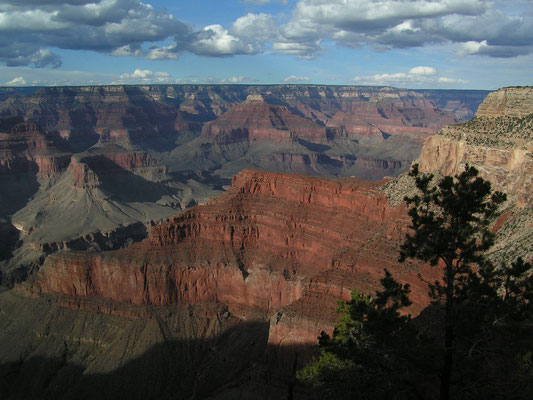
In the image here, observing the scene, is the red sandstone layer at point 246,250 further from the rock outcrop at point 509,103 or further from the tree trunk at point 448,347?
the tree trunk at point 448,347

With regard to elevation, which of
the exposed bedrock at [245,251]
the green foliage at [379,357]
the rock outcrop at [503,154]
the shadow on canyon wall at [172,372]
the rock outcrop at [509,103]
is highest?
the rock outcrop at [509,103]

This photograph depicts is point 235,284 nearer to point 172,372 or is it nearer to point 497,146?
point 172,372

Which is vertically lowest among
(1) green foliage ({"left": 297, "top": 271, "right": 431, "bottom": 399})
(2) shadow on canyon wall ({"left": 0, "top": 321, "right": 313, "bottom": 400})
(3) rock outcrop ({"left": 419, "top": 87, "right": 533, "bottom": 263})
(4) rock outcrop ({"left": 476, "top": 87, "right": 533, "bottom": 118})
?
(2) shadow on canyon wall ({"left": 0, "top": 321, "right": 313, "bottom": 400})

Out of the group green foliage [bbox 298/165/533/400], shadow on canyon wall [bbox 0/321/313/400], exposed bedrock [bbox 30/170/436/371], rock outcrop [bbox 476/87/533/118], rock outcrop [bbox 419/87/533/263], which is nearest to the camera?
green foliage [bbox 298/165/533/400]

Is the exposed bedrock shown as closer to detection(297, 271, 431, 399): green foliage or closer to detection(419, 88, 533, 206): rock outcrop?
detection(419, 88, 533, 206): rock outcrop

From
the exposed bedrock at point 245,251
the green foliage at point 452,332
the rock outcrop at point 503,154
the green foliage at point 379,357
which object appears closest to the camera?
the green foliage at point 452,332

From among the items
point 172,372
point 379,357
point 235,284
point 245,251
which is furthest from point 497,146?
point 172,372

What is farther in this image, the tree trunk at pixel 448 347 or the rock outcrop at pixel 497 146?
the rock outcrop at pixel 497 146

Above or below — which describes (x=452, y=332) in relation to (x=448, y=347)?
above

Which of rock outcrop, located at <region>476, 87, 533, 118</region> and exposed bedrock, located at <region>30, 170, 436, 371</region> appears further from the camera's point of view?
rock outcrop, located at <region>476, 87, 533, 118</region>

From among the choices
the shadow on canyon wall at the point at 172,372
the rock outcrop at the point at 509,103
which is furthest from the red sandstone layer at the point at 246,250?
the rock outcrop at the point at 509,103

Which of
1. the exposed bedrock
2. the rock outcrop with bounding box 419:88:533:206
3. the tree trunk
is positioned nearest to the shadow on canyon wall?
the exposed bedrock

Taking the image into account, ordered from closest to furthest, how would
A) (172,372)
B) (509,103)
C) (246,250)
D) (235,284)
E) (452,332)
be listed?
(452,332) < (172,372) < (235,284) < (509,103) < (246,250)

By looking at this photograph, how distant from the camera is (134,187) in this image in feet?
518
